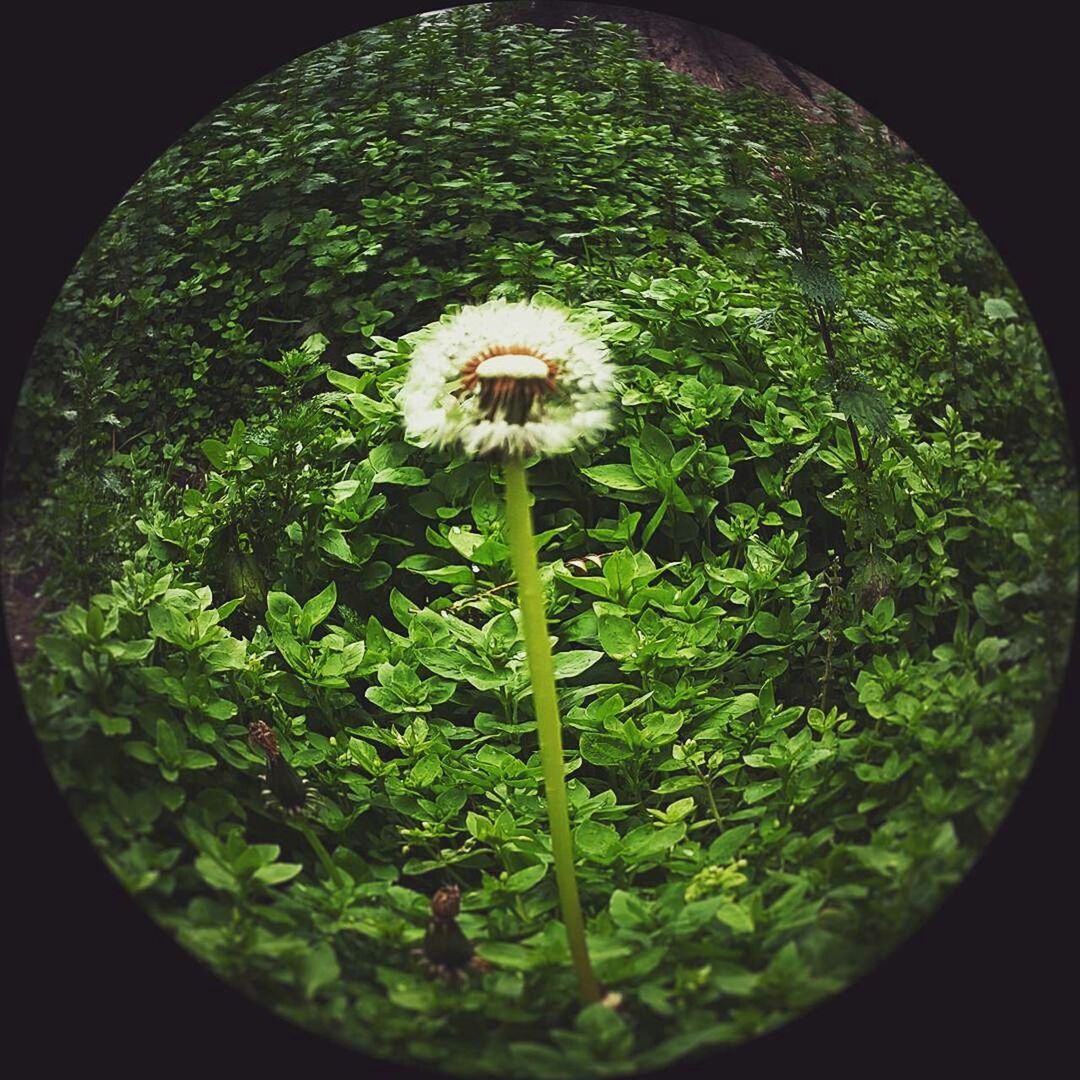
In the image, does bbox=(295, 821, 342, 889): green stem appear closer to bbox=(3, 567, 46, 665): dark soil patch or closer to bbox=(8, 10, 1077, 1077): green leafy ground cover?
bbox=(8, 10, 1077, 1077): green leafy ground cover

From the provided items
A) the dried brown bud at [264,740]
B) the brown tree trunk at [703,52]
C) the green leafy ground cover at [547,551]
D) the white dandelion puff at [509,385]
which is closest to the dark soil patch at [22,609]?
the green leafy ground cover at [547,551]

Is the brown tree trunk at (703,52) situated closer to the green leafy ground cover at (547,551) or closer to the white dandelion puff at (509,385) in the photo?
the green leafy ground cover at (547,551)

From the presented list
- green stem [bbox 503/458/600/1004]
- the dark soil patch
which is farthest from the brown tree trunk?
the dark soil patch

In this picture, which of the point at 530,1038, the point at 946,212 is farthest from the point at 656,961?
the point at 946,212

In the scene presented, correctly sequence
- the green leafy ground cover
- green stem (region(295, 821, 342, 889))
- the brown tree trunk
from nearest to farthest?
the green leafy ground cover, green stem (region(295, 821, 342, 889)), the brown tree trunk

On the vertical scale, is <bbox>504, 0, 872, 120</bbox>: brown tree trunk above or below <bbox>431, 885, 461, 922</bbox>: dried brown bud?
above

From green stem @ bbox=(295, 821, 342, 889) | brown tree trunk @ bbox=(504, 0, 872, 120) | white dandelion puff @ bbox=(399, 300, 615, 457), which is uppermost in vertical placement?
brown tree trunk @ bbox=(504, 0, 872, 120)

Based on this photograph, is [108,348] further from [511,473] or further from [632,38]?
[632,38]
